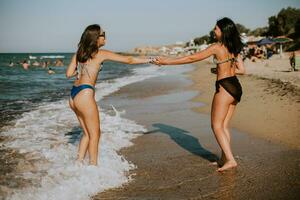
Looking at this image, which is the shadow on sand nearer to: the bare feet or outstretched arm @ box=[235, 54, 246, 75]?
the bare feet

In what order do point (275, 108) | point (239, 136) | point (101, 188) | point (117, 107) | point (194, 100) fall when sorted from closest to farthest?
point (101, 188) < point (239, 136) < point (275, 108) < point (117, 107) < point (194, 100)

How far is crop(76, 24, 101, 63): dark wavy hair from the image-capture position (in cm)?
429

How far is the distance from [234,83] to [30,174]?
3055 millimetres

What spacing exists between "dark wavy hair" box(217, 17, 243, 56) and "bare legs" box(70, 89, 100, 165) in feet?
6.07

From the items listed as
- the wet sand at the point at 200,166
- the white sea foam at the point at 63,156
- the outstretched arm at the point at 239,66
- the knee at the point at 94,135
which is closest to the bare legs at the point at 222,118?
the wet sand at the point at 200,166

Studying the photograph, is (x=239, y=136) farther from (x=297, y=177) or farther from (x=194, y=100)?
(x=194, y=100)

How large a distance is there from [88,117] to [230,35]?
2.10 meters

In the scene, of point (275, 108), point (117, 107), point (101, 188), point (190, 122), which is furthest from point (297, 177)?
point (117, 107)

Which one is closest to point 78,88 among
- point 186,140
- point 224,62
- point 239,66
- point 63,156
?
point 63,156

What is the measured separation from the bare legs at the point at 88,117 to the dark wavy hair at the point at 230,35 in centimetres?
185

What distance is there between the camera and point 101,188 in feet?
13.9

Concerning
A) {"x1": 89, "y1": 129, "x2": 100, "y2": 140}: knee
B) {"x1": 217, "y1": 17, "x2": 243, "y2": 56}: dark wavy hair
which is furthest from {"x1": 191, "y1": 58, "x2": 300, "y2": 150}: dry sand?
{"x1": 89, "y1": 129, "x2": 100, "y2": 140}: knee

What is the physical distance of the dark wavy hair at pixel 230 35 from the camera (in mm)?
4551

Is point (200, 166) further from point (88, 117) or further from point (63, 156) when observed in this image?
point (63, 156)
